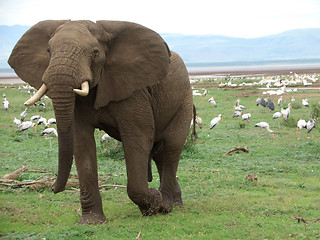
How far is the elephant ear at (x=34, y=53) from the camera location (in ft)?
20.4

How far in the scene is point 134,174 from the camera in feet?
21.7

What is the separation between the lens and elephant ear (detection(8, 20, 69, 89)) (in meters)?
6.23

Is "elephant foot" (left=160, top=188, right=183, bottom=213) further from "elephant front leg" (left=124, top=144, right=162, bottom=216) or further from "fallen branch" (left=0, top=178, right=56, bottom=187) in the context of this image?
"fallen branch" (left=0, top=178, right=56, bottom=187)

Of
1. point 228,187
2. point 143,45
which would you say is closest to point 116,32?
point 143,45

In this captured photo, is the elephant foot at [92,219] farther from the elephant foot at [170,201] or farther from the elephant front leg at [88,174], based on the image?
the elephant foot at [170,201]

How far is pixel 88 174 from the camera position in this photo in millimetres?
6785

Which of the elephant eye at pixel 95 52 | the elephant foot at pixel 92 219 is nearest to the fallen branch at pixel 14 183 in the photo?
the elephant foot at pixel 92 219

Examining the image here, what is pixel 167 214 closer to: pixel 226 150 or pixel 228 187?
pixel 228 187

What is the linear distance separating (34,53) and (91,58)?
951mm

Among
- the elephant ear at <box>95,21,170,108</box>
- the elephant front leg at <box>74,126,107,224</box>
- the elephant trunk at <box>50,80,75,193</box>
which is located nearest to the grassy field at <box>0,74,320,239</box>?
the elephant front leg at <box>74,126,107,224</box>

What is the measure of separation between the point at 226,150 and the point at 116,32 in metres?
7.95

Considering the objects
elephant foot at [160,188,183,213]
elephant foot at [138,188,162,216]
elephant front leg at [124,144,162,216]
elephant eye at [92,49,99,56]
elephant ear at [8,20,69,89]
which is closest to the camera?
elephant eye at [92,49,99,56]

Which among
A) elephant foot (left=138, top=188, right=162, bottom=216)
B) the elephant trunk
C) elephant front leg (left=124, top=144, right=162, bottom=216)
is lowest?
elephant foot (left=138, top=188, right=162, bottom=216)

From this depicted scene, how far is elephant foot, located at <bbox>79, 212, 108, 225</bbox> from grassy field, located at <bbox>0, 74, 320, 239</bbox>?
0.41ft
